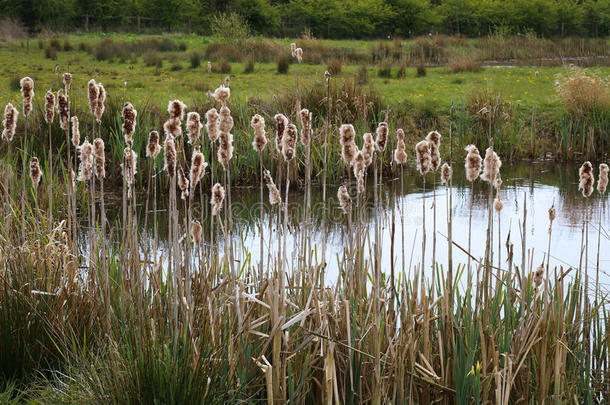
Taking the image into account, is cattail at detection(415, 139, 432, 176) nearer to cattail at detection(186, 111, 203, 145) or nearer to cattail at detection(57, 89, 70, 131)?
cattail at detection(186, 111, 203, 145)

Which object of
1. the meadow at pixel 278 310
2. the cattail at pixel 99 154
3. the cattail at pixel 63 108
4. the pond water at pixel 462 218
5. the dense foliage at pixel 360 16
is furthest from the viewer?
the dense foliage at pixel 360 16

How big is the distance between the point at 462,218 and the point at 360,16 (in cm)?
3437

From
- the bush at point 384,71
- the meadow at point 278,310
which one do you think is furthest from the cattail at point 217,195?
the bush at point 384,71

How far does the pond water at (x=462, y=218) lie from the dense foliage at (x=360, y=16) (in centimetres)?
2889

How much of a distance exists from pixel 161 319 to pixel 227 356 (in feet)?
0.90

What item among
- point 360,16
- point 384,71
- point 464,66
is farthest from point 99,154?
point 360,16

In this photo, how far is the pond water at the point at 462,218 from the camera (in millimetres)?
5633

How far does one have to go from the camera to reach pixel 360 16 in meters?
40.1

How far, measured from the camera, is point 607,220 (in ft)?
22.8

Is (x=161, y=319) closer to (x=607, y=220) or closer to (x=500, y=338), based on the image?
(x=500, y=338)

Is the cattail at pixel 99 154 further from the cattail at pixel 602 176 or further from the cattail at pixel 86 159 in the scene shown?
the cattail at pixel 602 176

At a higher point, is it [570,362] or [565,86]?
[565,86]

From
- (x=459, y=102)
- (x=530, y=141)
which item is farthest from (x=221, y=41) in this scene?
(x=530, y=141)

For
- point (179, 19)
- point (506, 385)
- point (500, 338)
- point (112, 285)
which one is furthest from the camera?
point (179, 19)
